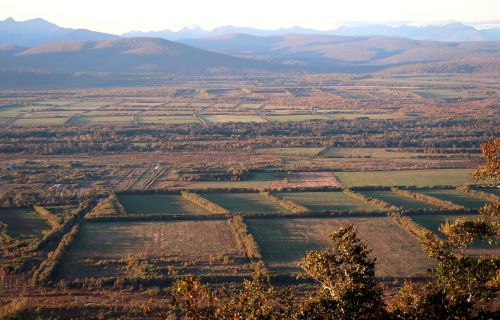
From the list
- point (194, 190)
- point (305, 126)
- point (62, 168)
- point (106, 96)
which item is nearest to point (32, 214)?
point (194, 190)

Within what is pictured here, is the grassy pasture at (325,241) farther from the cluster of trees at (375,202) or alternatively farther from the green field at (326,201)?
the green field at (326,201)

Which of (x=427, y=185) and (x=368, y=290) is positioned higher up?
(x=368, y=290)

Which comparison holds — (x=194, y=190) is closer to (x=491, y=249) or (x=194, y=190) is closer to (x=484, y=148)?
(x=491, y=249)

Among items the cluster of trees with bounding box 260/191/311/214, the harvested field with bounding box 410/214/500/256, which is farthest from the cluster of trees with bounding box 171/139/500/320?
the cluster of trees with bounding box 260/191/311/214

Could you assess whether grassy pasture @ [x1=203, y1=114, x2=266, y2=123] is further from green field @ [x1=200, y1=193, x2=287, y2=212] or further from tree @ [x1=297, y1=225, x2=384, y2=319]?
tree @ [x1=297, y1=225, x2=384, y2=319]

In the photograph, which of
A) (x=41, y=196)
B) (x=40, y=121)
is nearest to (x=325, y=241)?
(x=41, y=196)

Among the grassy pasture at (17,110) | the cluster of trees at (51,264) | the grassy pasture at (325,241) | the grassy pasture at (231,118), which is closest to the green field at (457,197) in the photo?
the grassy pasture at (325,241)
